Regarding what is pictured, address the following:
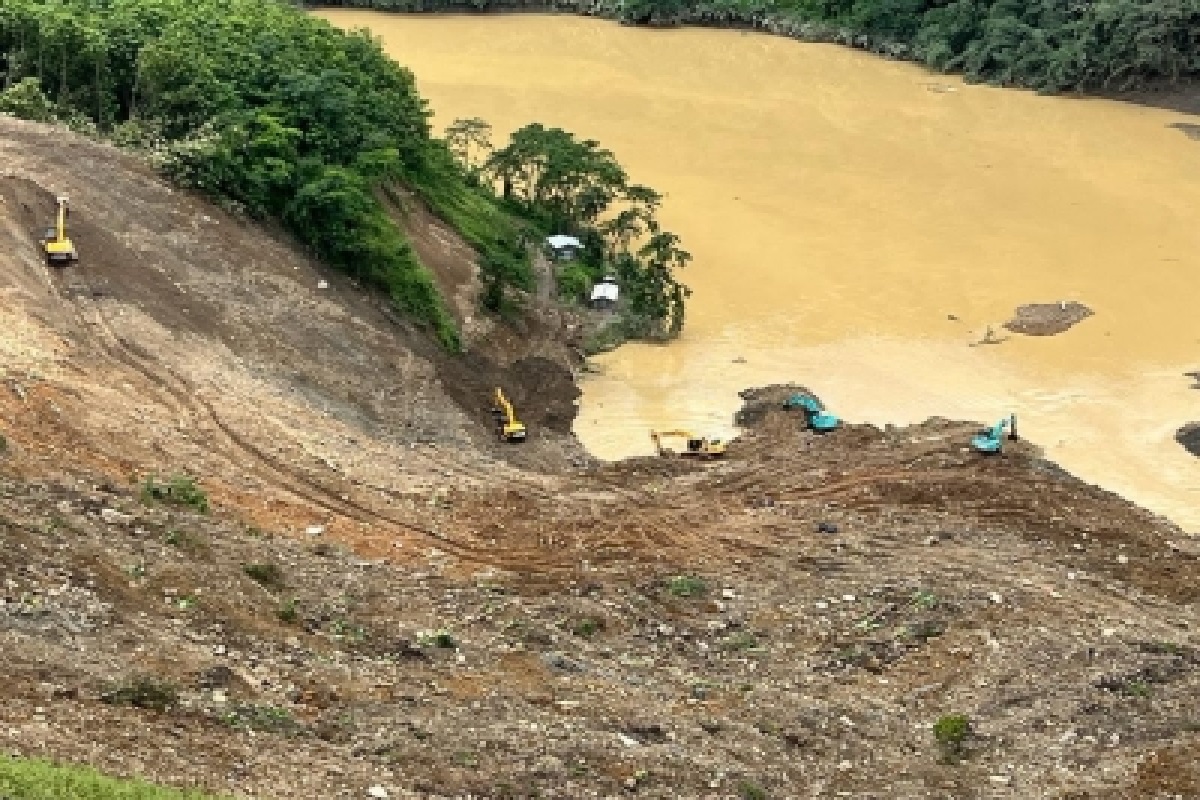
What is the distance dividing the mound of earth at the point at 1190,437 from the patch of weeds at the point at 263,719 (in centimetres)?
1675

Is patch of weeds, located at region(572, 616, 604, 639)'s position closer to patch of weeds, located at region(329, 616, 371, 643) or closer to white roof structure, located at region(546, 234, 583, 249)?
patch of weeds, located at region(329, 616, 371, 643)

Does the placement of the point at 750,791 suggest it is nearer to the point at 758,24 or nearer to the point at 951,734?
the point at 951,734

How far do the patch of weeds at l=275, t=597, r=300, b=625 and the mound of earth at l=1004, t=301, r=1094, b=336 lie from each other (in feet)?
60.7

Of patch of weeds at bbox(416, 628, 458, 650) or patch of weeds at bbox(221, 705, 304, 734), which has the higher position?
patch of weeds at bbox(221, 705, 304, 734)

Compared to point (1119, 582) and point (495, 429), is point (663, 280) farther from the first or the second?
point (1119, 582)

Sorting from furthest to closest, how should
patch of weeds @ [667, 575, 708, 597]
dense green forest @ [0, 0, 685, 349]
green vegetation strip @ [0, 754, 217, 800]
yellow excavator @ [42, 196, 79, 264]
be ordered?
dense green forest @ [0, 0, 685, 349] → yellow excavator @ [42, 196, 79, 264] → patch of weeds @ [667, 575, 708, 597] → green vegetation strip @ [0, 754, 217, 800]

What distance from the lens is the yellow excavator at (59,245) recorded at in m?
19.6

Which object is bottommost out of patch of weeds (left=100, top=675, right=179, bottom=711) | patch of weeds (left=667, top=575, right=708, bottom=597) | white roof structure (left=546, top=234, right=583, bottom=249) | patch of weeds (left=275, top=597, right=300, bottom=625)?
patch of weeds (left=667, top=575, right=708, bottom=597)

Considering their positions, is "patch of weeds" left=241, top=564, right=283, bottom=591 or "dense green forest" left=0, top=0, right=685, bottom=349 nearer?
"patch of weeds" left=241, top=564, right=283, bottom=591

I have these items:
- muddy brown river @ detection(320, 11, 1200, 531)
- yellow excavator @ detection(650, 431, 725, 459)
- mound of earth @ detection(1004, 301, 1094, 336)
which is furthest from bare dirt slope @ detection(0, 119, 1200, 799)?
mound of earth @ detection(1004, 301, 1094, 336)

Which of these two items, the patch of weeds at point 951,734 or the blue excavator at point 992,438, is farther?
the blue excavator at point 992,438

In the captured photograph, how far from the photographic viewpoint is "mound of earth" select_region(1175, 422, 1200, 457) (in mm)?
23625

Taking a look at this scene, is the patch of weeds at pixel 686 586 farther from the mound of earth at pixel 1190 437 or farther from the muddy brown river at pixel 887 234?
the mound of earth at pixel 1190 437

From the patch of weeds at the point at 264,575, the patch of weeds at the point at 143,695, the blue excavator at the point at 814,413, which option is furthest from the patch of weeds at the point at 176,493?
the blue excavator at the point at 814,413
